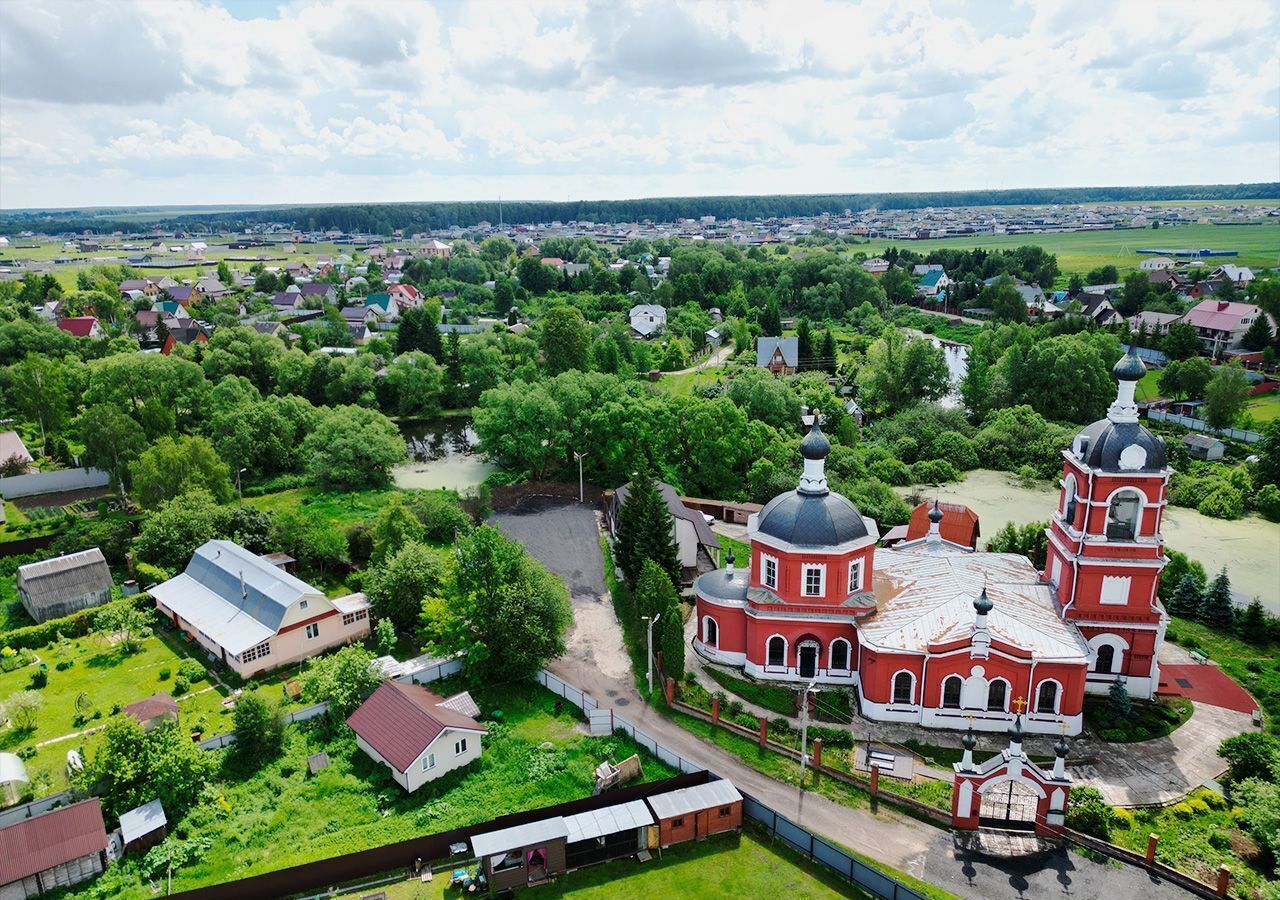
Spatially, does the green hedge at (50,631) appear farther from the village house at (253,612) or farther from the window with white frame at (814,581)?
the window with white frame at (814,581)

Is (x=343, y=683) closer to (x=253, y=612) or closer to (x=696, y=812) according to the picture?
(x=253, y=612)

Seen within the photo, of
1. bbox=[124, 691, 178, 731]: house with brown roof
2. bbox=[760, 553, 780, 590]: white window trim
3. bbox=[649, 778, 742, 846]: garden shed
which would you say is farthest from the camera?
bbox=[760, 553, 780, 590]: white window trim

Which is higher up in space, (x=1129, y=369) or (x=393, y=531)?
(x=1129, y=369)

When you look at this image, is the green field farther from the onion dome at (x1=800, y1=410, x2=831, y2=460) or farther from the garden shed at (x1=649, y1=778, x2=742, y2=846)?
the garden shed at (x1=649, y1=778, x2=742, y2=846)

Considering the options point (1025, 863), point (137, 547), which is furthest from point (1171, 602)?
point (137, 547)

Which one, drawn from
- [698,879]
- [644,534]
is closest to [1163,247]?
[644,534]

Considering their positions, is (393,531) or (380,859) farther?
(393,531)

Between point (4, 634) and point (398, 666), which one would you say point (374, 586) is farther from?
point (4, 634)

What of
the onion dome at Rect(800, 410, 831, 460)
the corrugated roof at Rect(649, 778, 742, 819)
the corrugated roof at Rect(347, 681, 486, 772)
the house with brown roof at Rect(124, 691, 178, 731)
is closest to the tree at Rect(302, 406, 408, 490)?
the house with brown roof at Rect(124, 691, 178, 731)
